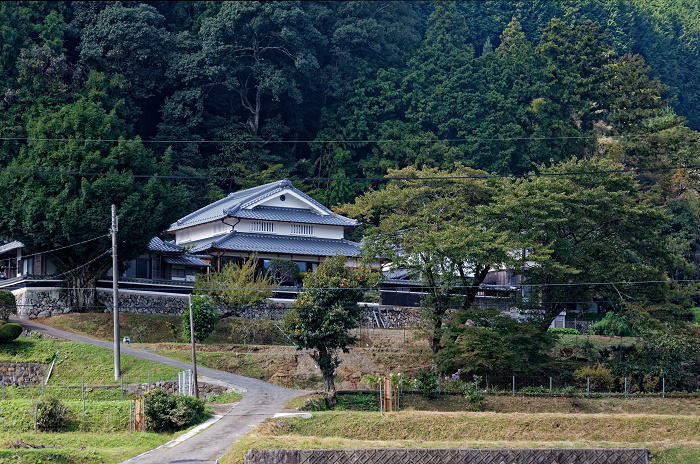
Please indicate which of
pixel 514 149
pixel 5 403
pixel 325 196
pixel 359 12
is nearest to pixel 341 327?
pixel 5 403

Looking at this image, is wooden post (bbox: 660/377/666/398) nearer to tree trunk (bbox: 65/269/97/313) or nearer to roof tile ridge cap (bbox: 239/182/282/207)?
roof tile ridge cap (bbox: 239/182/282/207)

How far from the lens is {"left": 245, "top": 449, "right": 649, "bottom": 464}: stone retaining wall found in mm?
27797

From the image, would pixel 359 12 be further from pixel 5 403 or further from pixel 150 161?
pixel 5 403

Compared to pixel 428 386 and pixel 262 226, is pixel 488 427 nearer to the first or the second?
pixel 428 386

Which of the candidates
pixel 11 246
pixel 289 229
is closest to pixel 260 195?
pixel 289 229

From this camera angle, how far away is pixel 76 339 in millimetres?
47688

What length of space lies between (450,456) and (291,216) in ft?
113

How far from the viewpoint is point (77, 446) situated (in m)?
30.6

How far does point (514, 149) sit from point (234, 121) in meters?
20.4

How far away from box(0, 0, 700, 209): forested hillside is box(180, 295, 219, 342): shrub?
2231cm

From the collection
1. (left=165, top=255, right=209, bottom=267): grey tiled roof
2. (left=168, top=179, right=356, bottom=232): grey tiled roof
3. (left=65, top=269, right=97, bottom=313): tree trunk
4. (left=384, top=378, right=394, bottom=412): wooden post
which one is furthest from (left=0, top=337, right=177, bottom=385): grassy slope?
(left=168, top=179, right=356, bottom=232): grey tiled roof

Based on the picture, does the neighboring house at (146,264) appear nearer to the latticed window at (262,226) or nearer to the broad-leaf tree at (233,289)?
the latticed window at (262,226)

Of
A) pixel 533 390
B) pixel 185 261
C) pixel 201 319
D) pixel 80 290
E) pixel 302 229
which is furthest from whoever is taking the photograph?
pixel 302 229

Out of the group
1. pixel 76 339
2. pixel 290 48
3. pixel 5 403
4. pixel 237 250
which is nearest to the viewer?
pixel 5 403
